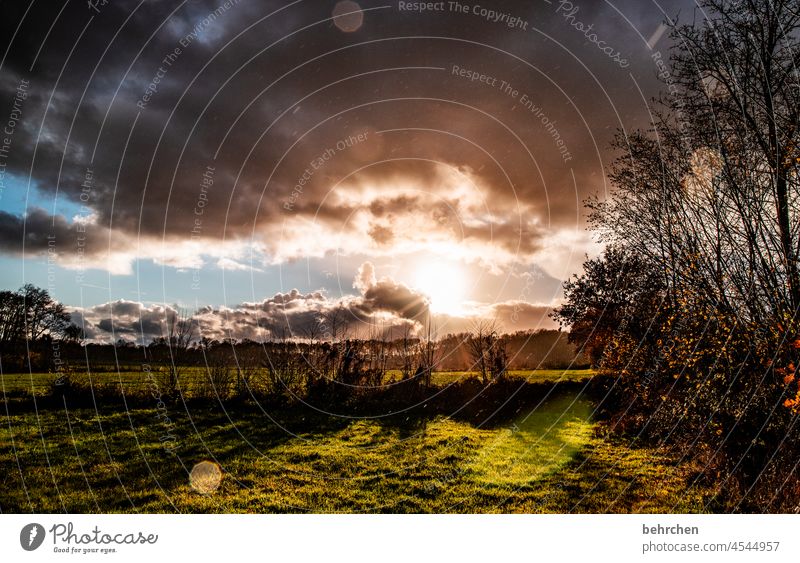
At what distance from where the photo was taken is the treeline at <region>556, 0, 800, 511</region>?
29.2 feet

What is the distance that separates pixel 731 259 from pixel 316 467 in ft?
36.3

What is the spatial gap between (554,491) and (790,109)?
10124 millimetres

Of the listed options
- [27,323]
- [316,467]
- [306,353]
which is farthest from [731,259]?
[27,323]

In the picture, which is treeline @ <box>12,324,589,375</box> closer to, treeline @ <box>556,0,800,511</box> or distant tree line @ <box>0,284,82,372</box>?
distant tree line @ <box>0,284,82,372</box>

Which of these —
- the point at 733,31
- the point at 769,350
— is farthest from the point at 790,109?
the point at 769,350

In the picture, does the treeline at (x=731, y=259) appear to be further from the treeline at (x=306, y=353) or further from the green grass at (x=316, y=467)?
the treeline at (x=306, y=353)

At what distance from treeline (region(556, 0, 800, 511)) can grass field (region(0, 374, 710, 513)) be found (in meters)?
1.55

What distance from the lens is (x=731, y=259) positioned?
30.6 ft

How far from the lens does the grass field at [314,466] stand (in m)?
9.84

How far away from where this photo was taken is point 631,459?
12.6 meters

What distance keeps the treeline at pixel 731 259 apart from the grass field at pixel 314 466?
1550mm

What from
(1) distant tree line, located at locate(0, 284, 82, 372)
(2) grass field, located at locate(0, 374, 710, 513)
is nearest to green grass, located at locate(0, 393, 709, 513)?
(2) grass field, located at locate(0, 374, 710, 513)

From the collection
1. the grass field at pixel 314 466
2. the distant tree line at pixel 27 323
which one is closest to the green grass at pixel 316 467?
the grass field at pixel 314 466

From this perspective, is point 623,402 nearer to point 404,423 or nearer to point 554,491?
point 554,491
